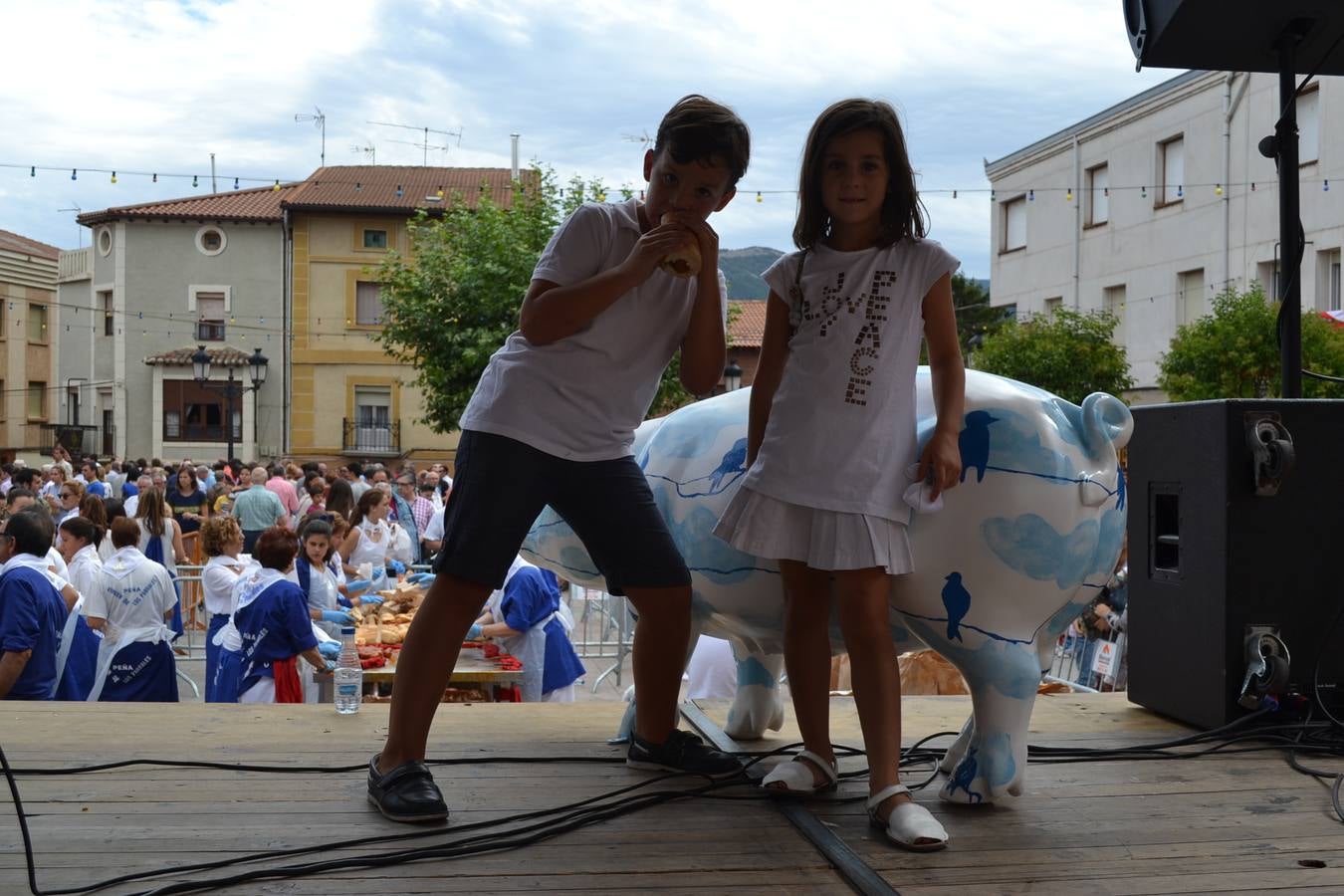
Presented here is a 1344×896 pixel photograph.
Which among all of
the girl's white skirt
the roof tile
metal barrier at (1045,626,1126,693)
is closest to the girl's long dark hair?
the girl's white skirt

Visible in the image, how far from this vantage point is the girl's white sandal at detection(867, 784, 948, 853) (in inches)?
92.0

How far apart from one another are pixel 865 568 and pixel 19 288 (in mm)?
37699

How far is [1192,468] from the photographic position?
342 cm

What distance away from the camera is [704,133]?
265cm

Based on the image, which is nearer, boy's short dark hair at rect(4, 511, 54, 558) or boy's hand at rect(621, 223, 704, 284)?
boy's hand at rect(621, 223, 704, 284)

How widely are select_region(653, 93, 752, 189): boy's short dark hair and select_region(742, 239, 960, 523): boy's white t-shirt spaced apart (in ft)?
0.94

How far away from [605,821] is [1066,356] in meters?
19.6

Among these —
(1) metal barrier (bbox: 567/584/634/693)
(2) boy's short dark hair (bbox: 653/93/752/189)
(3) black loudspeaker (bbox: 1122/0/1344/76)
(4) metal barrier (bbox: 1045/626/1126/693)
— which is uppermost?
(3) black loudspeaker (bbox: 1122/0/1344/76)

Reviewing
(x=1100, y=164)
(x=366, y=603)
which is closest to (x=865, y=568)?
(x=366, y=603)

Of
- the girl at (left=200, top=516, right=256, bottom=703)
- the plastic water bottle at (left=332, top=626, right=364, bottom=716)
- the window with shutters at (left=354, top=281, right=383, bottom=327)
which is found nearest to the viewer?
the plastic water bottle at (left=332, top=626, right=364, bottom=716)

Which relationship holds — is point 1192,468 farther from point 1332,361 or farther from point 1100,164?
point 1100,164

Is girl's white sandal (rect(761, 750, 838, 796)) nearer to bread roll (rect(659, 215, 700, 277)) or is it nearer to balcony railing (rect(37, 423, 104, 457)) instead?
bread roll (rect(659, 215, 700, 277))

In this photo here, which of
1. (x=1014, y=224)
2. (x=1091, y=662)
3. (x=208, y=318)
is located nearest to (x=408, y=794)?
(x=1091, y=662)

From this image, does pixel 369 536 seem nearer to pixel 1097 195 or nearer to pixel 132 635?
pixel 132 635
